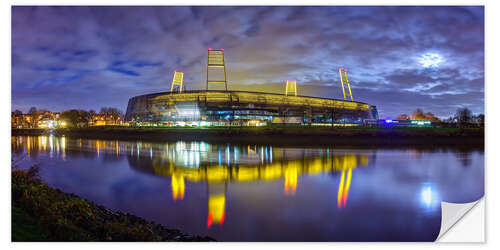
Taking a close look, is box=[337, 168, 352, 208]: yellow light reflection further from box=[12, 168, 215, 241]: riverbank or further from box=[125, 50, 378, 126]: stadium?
box=[125, 50, 378, 126]: stadium

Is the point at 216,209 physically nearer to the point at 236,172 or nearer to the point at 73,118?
the point at 236,172

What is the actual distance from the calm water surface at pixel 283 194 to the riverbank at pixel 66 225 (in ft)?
2.61

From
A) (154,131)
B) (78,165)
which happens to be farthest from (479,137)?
(154,131)

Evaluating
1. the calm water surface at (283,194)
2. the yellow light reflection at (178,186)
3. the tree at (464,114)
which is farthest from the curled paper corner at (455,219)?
the yellow light reflection at (178,186)

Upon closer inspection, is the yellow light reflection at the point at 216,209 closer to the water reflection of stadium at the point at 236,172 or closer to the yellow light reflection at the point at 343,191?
the water reflection of stadium at the point at 236,172

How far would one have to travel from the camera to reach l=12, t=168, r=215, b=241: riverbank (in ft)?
16.3

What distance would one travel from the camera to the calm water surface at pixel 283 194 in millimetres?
6668

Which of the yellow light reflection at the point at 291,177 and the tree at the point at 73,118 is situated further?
the tree at the point at 73,118

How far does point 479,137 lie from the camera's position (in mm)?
28406

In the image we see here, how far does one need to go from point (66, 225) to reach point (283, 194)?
6.53 metres

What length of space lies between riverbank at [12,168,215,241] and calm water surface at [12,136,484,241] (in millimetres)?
795

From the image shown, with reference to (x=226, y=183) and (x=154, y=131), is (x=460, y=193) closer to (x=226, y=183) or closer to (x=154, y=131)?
(x=226, y=183)
